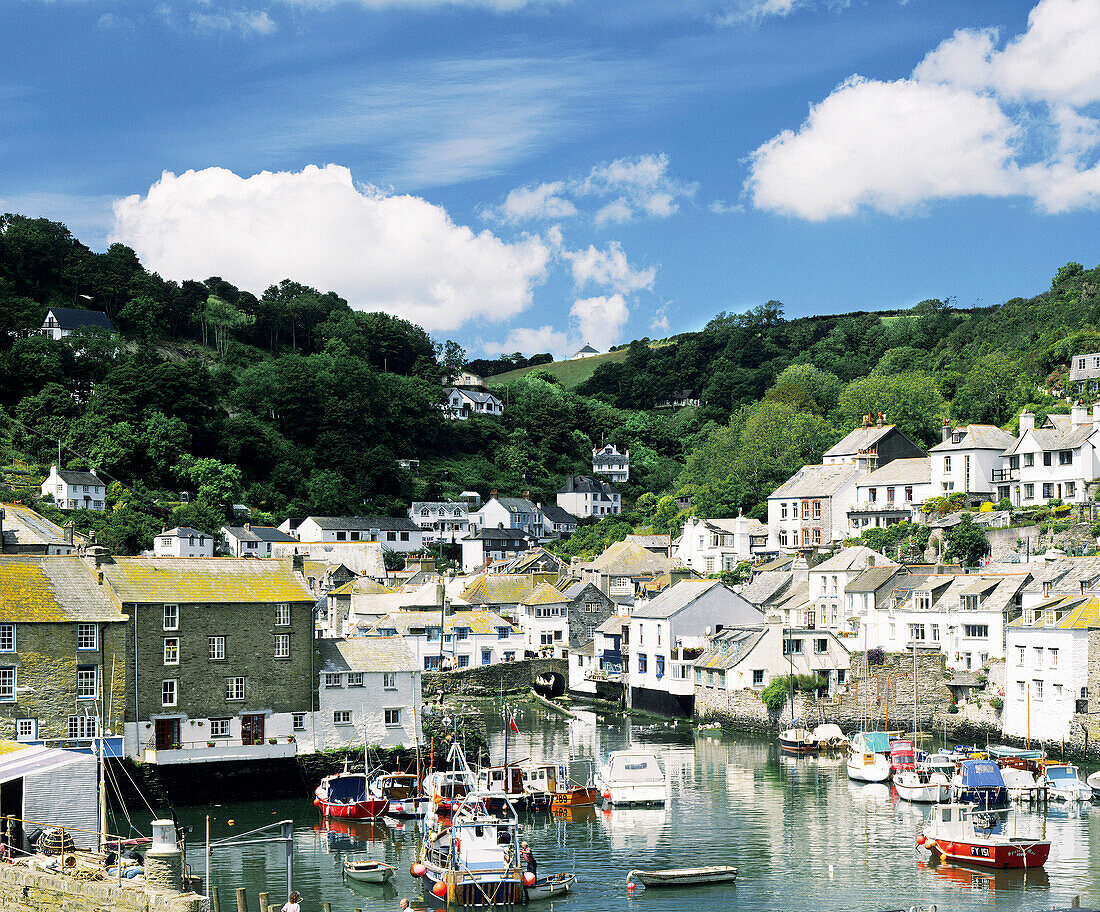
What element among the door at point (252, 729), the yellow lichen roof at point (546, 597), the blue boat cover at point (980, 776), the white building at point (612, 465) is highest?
the white building at point (612, 465)

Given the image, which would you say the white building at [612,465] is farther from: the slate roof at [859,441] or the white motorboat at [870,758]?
the white motorboat at [870,758]

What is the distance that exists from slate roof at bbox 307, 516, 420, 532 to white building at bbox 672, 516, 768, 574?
38573 mm

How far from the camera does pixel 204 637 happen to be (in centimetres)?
4491

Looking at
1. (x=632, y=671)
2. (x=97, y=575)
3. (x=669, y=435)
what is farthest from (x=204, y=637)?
(x=669, y=435)

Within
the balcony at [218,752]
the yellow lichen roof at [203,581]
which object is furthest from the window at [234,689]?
the yellow lichen roof at [203,581]

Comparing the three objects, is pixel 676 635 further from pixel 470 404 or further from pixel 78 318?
pixel 470 404

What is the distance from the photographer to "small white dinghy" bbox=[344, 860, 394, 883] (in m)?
33.9

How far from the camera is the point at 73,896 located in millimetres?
20172

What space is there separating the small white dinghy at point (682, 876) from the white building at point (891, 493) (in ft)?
174

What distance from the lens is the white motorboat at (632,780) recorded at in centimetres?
4381

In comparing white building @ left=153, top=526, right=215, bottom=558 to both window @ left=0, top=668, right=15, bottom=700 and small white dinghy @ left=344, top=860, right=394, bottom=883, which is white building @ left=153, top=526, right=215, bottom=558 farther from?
small white dinghy @ left=344, top=860, right=394, bottom=883

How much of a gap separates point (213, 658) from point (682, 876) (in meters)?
19.7

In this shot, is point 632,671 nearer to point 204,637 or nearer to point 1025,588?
point 1025,588

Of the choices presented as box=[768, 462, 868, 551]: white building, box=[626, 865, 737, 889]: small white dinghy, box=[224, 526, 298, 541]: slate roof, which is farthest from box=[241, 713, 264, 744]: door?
box=[224, 526, 298, 541]: slate roof
